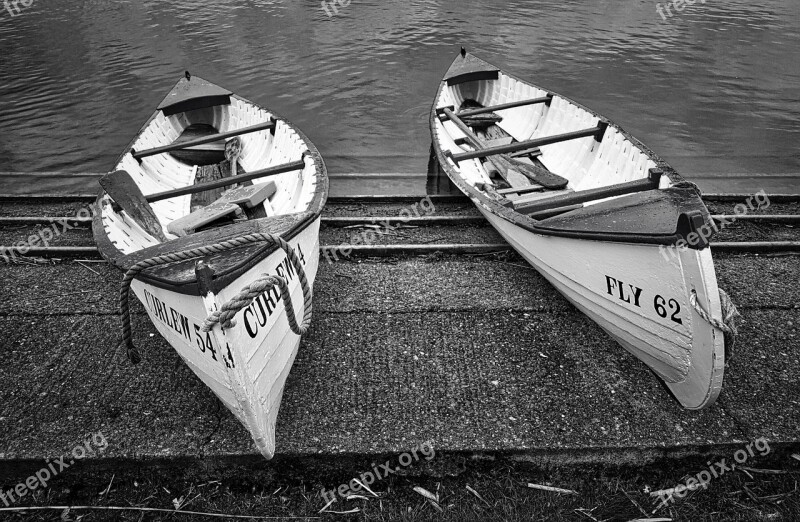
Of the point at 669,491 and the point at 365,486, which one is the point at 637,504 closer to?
the point at 669,491

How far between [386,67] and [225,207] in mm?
11987

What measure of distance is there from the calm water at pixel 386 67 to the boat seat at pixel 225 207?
181 inches

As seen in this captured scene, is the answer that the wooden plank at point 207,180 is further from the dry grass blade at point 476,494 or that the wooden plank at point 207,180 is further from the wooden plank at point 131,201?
the dry grass blade at point 476,494

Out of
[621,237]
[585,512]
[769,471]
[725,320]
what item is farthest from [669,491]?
[621,237]

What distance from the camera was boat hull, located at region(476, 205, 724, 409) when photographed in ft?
11.6

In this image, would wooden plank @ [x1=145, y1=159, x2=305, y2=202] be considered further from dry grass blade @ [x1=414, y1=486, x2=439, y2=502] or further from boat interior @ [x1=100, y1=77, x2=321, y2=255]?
dry grass blade @ [x1=414, y1=486, x2=439, y2=502]

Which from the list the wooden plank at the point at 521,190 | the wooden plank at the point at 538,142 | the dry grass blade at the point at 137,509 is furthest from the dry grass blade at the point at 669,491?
the wooden plank at the point at 538,142

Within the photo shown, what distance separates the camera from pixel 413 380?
4391 mm

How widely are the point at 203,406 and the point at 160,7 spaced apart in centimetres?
2361

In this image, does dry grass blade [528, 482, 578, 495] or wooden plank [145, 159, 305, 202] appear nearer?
dry grass blade [528, 482, 578, 495]

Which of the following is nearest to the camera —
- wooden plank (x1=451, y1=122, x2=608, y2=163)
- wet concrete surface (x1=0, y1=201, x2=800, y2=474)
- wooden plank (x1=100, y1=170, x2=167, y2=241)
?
wet concrete surface (x1=0, y1=201, x2=800, y2=474)

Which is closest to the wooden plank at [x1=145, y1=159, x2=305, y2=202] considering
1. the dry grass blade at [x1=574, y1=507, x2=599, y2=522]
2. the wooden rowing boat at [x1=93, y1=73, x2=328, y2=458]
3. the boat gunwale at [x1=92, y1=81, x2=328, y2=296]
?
the wooden rowing boat at [x1=93, y1=73, x2=328, y2=458]

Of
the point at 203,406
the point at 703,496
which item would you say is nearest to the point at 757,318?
the point at 703,496

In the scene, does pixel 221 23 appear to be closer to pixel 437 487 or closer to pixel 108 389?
pixel 108 389
